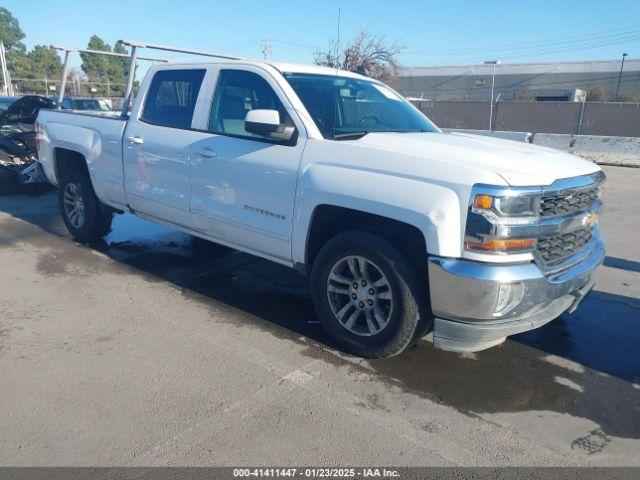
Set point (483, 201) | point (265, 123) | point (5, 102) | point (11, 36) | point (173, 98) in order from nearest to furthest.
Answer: point (483, 201) < point (265, 123) < point (173, 98) < point (5, 102) < point (11, 36)

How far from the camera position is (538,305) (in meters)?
3.25

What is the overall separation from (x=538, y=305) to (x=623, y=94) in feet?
206

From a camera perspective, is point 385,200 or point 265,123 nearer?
point 385,200

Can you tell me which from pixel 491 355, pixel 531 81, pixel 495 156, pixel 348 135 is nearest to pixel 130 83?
pixel 348 135

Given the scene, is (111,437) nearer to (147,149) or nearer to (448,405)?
(448,405)

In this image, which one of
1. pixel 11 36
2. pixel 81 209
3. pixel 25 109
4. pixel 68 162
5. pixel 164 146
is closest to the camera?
pixel 164 146

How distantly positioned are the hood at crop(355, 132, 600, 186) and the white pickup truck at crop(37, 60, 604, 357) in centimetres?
2

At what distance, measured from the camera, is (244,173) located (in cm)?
419

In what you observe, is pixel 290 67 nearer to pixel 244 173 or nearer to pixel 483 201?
pixel 244 173

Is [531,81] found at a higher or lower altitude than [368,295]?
higher

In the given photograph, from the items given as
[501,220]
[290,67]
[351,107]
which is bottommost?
[501,220]

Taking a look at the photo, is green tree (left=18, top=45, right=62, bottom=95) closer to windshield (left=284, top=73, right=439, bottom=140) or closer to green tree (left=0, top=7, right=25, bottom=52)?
green tree (left=0, top=7, right=25, bottom=52)

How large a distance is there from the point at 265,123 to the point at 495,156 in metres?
1.59

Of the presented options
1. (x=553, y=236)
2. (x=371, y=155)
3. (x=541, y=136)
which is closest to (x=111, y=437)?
(x=371, y=155)
